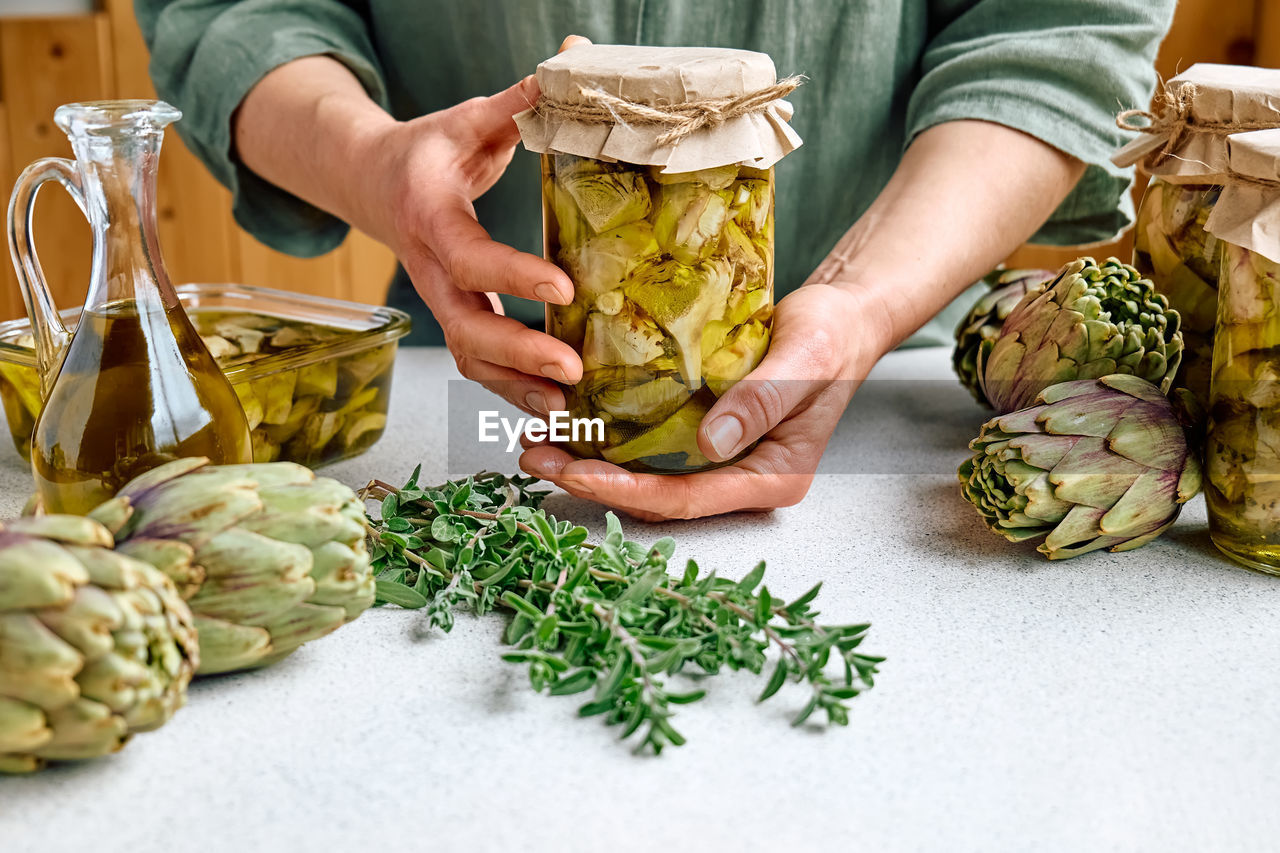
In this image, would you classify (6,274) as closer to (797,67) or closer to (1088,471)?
(797,67)

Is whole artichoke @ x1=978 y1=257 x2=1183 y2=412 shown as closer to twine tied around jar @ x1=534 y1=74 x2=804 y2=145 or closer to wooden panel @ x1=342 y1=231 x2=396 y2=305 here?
twine tied around jar @ x1=534 y1=74 x2=804 y2=145

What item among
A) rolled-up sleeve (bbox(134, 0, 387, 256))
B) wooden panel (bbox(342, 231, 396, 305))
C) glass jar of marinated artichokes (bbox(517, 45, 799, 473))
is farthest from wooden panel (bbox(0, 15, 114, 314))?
glass jar of marinated artichokes (bbox(517, 45, 799, 473))

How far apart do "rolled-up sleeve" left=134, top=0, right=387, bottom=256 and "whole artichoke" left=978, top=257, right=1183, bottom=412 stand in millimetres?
632

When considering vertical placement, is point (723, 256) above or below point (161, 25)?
below

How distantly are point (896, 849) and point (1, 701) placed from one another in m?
0.32

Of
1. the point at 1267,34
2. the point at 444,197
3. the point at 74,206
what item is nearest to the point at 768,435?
the point at 444,197

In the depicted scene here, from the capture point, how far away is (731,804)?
1.37ft

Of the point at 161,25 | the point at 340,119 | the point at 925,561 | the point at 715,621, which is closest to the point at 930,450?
the point at 925,561

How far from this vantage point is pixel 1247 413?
582mm

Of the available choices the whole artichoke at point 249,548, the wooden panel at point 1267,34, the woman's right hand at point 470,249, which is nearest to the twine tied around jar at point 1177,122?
the woman's right hand at point 470,249

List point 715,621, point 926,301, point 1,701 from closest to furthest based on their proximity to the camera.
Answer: point 1,701 → point 715,621 → point 926,301

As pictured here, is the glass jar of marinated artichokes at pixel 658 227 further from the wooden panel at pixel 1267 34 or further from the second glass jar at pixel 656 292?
the wooden panel at pixel 1267 34

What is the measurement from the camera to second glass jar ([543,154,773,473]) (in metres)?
0.58

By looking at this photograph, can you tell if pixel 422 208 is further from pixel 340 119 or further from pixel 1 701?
pixel 1 701
